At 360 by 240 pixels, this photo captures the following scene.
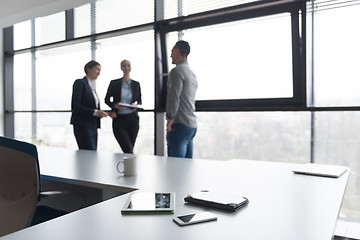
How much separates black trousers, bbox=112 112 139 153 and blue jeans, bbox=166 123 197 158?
0.88 m

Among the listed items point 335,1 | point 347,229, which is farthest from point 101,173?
point 335,1

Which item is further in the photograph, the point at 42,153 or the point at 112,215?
the point at 42,153

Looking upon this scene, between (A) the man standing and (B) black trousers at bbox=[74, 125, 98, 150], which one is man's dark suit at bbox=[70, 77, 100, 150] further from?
(A) the man standing

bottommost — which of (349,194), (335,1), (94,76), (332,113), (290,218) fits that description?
(349,194)

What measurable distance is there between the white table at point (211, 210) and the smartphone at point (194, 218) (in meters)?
0.02

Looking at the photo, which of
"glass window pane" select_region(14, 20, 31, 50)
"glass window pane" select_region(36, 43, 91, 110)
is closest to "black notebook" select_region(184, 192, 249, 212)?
"glass window pane" select_region(36, 43, 91, 110)

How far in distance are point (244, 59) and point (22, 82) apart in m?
4.56

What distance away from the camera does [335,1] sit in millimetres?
3230

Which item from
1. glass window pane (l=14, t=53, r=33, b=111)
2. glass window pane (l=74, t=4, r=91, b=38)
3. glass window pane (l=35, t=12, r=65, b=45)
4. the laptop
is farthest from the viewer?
glass window pane (l=14, t=53, r=33, b=111)

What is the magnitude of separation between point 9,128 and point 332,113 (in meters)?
5.75

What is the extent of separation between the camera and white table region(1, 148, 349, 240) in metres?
0.95

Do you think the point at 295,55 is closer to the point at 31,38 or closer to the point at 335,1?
the point at 335,1

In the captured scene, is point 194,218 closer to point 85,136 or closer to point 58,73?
point 85,136

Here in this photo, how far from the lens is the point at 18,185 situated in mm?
1619
